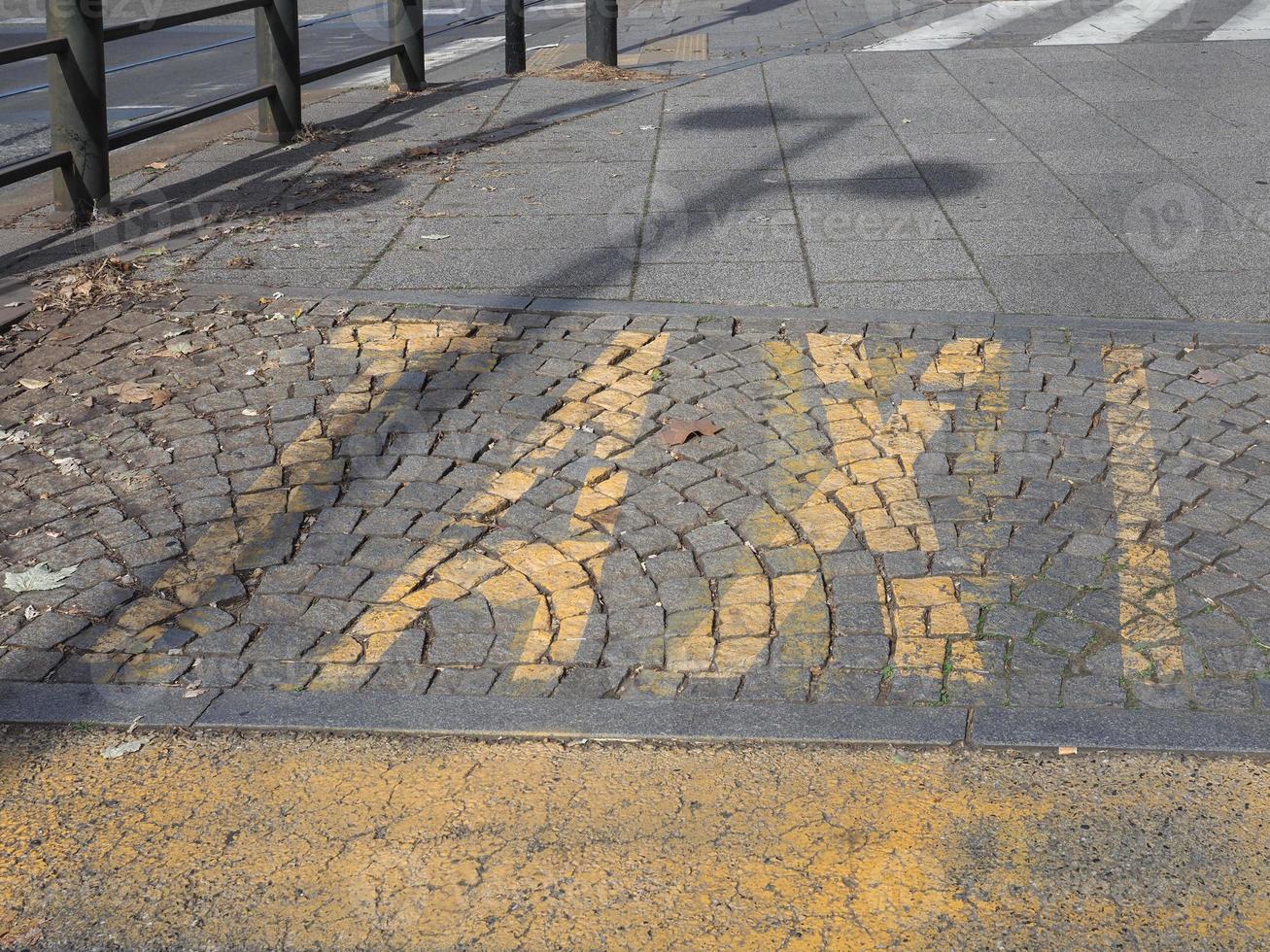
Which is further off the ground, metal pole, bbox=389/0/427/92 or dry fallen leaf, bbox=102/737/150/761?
metal pole, bbox=389/0/427/92

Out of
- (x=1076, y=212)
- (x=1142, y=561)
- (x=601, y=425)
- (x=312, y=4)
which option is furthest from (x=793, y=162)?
(x=312, y=4)

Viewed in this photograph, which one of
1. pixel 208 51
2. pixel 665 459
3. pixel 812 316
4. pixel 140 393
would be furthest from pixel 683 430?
pixel 208 51

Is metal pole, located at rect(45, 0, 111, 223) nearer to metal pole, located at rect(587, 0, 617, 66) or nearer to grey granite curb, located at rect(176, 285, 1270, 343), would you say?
grey granite curb, located at rect(176, 285, 1270, 343)

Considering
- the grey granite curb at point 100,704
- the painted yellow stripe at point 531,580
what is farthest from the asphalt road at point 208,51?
the grey granite curb at point 100,704

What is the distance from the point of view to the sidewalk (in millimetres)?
3725

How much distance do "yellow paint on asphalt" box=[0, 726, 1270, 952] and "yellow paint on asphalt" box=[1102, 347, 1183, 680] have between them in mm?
456

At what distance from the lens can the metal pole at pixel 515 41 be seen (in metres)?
12.5

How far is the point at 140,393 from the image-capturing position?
5.50 meters

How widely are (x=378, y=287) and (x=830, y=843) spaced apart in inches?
169

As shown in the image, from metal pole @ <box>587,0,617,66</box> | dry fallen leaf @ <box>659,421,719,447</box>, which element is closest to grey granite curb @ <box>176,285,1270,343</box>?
dry fallen leaf @ <box>659,421,719,447</box>

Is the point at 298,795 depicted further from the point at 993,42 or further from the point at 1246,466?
the point at 993,42

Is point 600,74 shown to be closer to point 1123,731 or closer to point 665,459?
point 665,459

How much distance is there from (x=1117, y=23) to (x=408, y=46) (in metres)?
7.97

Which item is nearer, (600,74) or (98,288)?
(98,288)
